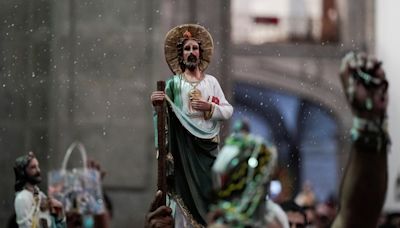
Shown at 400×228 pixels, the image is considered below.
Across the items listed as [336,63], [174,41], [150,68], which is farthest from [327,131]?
[174,41]

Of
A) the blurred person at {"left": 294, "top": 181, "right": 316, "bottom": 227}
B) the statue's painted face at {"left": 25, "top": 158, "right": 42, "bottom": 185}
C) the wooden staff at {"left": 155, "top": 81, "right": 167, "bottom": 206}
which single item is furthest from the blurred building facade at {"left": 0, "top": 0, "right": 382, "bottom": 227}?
the wooden staff at {"left": 155, "top": 81, "right": 167, "bottom": 206}

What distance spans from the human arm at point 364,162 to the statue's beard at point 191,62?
3.64m

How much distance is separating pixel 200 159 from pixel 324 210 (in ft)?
17.1

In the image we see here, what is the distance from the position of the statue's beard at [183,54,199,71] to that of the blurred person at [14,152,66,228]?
157cm

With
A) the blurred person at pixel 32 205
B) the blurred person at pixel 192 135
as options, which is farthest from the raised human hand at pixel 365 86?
the blurred person at pixel 32 205

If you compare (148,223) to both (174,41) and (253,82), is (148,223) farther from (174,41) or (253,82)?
(253,82)

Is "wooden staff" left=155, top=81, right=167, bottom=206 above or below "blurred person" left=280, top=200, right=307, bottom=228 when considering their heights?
above

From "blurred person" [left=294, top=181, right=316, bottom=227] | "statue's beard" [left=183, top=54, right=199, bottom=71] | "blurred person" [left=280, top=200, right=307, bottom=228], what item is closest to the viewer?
"statue's beard" [left=183, top=54, right=199, bottom=71]

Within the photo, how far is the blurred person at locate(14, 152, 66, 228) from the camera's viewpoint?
862 cm

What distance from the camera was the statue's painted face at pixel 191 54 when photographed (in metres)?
7.44

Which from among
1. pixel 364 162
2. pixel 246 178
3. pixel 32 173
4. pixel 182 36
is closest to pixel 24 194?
pixel 32 173

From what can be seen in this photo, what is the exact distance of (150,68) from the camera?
43.3 ft

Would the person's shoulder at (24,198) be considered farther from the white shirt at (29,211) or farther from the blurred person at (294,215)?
the blurred person at (294,215)

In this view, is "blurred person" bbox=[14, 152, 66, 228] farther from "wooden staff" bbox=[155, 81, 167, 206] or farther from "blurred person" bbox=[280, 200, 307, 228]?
"wooden staff" bbox=[155, 81, 167, 206]
